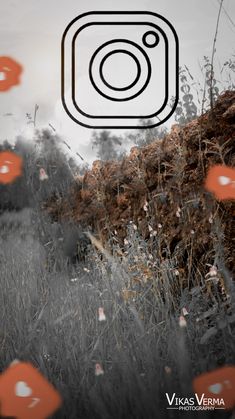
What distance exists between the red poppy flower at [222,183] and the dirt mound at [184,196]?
0.05 m

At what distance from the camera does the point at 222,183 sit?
2.24m

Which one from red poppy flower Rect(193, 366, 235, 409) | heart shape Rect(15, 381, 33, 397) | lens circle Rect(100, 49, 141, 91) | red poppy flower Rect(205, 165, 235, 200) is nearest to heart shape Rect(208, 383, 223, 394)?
red poppy flower Rect(193, 366, 235, 409)

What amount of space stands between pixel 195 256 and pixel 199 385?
3.50ft

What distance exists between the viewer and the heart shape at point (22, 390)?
5.58 feet

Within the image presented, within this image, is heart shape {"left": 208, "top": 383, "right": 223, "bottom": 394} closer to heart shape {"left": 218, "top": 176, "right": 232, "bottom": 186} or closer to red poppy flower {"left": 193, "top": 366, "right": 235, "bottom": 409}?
red poppy flower {"left": 193, "top": 366, "right": 235, "bottom": 409}

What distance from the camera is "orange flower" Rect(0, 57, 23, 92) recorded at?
2369 millimetres

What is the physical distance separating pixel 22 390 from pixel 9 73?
1.38 meters

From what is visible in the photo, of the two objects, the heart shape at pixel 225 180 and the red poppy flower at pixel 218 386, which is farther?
the heart shape at pixel 225 180

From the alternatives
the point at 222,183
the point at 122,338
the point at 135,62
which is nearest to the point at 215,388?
the point at 122,338

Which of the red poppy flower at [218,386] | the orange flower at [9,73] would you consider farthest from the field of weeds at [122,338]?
the orange flower at [9,73]

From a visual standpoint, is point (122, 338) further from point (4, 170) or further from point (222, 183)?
point (4, 170)

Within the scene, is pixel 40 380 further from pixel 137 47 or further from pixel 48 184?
pixel 48 184

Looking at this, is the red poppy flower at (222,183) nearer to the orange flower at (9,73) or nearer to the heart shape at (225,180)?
the heart shape at (225,180)

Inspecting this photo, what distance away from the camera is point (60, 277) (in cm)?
321
